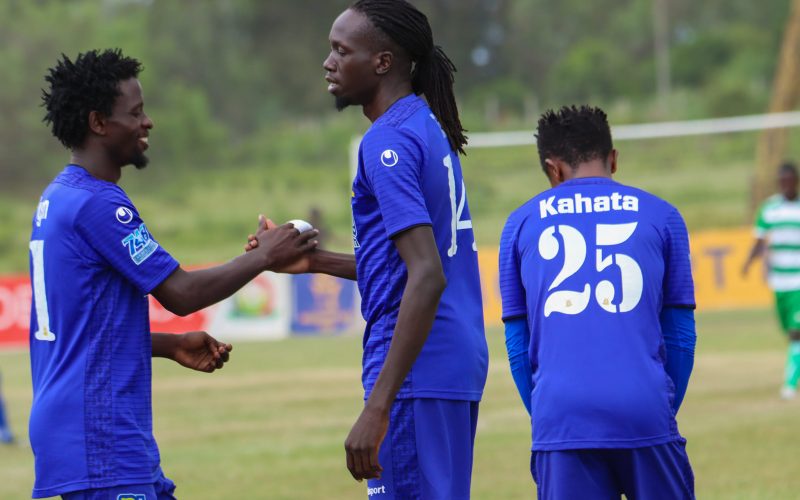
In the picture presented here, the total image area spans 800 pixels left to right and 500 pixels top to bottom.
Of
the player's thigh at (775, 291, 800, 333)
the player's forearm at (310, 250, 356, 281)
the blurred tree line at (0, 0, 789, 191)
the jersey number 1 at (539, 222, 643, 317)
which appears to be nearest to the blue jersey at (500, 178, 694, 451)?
the jersey number 1 at (539, 222, 643, 317)

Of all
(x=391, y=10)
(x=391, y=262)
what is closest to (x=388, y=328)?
(x=391, y=262)

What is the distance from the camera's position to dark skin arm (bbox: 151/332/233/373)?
16.0 feet

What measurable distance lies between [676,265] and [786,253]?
10.2 metres

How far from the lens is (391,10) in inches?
170

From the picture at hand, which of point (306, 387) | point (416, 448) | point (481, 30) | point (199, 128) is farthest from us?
point (481, 30)

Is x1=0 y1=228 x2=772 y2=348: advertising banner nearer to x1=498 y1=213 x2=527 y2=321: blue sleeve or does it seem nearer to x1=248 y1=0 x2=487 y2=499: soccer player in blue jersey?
x1=498 y1=213 x2=527 y2=321: blue sleeve

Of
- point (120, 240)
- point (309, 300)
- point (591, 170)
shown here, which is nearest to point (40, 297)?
point (120, 240)

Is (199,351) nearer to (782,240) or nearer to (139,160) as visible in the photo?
(139,160)

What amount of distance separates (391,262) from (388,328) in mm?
202

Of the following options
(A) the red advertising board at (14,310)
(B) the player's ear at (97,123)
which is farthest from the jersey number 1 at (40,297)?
(A) the red advertising board at (14,310)

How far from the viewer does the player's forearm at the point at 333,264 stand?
191 inches

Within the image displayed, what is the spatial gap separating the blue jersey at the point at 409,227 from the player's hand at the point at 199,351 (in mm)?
868

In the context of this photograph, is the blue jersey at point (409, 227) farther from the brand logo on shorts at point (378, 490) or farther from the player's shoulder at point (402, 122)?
the brand logo on shorts at point (378, 490)

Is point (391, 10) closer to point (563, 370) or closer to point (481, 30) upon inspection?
point (563, 370)
